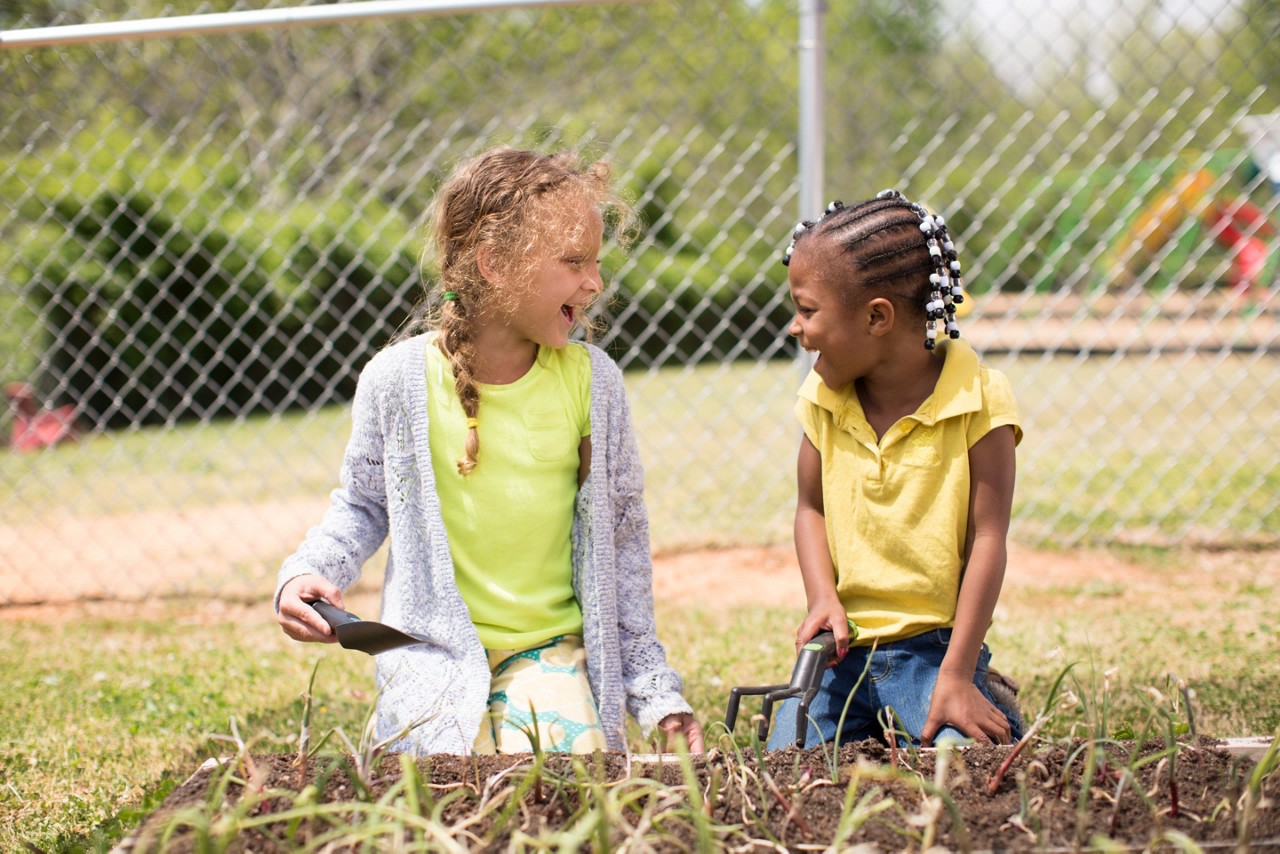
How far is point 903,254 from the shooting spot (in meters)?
2.05

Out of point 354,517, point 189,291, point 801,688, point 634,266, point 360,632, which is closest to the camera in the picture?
point 360,632

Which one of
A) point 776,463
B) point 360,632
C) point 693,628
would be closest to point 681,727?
point 360,632

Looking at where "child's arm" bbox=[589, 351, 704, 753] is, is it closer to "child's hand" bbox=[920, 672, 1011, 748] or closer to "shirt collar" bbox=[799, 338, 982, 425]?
"shirt collar" bbox=[799, 338, 982, 425]

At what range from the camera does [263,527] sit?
17.9 feet

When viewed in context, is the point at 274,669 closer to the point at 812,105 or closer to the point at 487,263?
the point at 487,263

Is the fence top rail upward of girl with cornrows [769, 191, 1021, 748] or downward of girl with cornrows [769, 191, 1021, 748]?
upward

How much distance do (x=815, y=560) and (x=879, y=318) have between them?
0.47m

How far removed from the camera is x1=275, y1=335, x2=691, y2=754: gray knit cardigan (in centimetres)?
212

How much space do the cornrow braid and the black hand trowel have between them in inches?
37.3

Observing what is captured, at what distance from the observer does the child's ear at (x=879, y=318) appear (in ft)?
6.70

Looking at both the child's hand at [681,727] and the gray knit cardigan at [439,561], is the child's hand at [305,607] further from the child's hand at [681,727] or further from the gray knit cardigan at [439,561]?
the child's hand at [681,727]

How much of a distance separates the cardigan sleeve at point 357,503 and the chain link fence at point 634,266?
2.18ft

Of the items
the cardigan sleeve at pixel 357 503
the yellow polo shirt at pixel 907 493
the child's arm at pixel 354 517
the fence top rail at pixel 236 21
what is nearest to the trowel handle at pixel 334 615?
the child's arm at pixel 354 517

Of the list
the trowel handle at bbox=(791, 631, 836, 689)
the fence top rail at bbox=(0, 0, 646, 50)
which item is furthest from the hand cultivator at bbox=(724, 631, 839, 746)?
the fence top rail at bbox=(0, 0, 646, 50)
